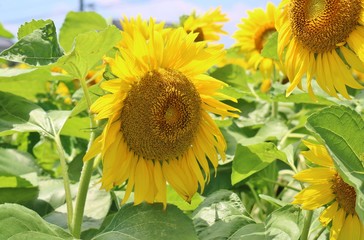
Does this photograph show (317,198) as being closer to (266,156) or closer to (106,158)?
(266,156)

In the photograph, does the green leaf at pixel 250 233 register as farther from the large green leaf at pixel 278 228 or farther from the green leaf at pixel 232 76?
the green leaf at pixel 232 76

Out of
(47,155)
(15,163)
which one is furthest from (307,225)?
Answer: (47,155)

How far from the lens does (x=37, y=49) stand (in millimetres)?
859

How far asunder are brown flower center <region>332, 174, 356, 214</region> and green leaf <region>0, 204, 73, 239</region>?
1.30 ft

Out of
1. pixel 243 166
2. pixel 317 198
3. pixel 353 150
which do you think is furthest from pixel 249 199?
pixel 353 150

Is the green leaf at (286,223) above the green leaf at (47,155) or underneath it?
above

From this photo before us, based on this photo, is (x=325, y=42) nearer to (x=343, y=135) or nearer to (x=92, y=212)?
(x=343, y=135)

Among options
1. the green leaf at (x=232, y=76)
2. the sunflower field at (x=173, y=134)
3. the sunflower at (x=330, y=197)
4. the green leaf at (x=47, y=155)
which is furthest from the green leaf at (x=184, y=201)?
the green leaf at (x=47, y=155)

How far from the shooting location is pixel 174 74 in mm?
951

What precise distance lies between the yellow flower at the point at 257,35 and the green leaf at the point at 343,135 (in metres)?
1.05

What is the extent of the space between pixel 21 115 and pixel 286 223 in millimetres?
467

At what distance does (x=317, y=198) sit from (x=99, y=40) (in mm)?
377

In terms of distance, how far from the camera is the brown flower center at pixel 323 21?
3.33ft

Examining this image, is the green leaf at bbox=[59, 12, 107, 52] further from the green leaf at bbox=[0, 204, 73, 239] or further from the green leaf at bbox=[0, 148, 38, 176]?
the green leaf at bbox=[0, 204, 73, 239]
